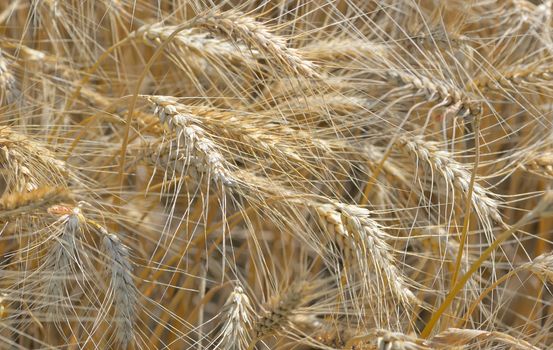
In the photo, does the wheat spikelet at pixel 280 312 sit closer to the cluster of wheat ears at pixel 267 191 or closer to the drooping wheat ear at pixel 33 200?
the cluster of wheat ears at pixel 267 191

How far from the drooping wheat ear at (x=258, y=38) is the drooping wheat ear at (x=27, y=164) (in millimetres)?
332

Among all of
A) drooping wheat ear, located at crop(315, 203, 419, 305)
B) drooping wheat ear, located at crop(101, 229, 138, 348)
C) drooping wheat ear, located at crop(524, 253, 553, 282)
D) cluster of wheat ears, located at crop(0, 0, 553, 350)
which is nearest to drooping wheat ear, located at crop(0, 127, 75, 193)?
cluster of wheat ears, located at crop(0, 0, 553, 350)

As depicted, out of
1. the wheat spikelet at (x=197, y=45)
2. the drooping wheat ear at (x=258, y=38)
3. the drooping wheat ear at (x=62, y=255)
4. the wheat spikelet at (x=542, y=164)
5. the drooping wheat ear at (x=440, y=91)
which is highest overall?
the drooping wheat ear at (x=258, y=38)

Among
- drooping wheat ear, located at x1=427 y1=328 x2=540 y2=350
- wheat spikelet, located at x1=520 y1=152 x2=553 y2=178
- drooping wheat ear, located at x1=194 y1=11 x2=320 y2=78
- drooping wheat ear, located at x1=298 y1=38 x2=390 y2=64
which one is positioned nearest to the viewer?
drooping wheat ear, located at x1=427 y1=328 x2=540 y2=350

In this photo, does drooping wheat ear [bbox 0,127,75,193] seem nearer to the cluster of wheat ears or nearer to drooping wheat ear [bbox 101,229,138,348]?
the cluster of wheat ears

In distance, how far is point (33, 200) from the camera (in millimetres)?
1063

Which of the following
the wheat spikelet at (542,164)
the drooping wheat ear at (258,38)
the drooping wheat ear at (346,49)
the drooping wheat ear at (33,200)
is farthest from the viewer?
the drooping wheat ear at (346,49)

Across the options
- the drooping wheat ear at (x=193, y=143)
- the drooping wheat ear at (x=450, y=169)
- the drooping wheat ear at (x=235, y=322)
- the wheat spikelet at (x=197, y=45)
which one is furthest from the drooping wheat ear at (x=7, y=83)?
the drooping wheat ear at (x=450, y=169)

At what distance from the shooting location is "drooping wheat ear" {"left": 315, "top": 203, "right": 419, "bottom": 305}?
1296 millimetres

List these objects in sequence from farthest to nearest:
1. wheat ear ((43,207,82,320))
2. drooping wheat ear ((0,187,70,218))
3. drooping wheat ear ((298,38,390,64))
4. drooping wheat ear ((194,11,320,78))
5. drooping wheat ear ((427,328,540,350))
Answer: drooping wheat ear ((298,38,390,64))
drooping wheat ear ((194,11,320,78))
wheat ear ((43,207,82,320))
drooping wheat ear ((427,328,540,350))
drooping wheat ear ((0,187,70,218))

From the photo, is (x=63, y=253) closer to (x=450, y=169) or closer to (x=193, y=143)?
(x=193, y=143)

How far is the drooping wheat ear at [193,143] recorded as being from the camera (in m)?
1.32

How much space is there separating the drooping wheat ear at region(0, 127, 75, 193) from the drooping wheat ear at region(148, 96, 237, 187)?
0.63 ft

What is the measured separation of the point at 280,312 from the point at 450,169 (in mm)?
399
